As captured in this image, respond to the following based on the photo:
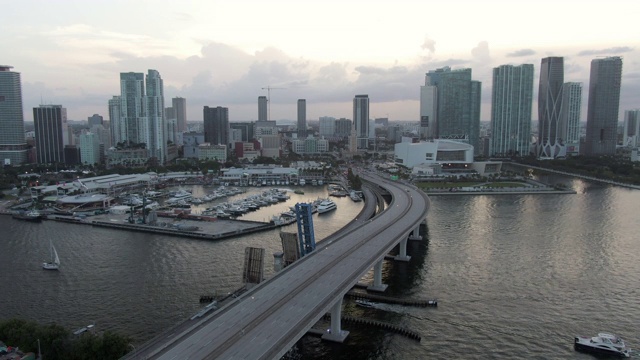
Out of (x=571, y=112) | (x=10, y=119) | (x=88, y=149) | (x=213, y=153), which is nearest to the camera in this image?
(x=10, y=119)

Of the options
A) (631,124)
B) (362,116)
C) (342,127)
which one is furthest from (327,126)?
(631,124)

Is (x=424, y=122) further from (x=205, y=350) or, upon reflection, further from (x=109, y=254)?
(x=205, y=350)

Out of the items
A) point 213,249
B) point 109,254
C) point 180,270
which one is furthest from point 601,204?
point 109,254

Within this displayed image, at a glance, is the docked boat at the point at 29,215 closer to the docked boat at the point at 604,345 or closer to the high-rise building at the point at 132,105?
the docked boat at the point at 604,345

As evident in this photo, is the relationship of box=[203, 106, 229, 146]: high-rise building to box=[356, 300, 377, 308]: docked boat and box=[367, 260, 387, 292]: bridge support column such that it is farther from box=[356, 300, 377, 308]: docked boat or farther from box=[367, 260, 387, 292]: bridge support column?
Answer: box=[356, 300, 377, 308]: docked boat

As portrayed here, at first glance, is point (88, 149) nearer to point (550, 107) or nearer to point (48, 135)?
point (48, 135)

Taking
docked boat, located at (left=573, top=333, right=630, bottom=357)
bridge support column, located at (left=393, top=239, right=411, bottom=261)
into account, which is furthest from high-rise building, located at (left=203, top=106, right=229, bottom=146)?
docked boat, located at (left=573, top=333, right=630, bottom=357)
